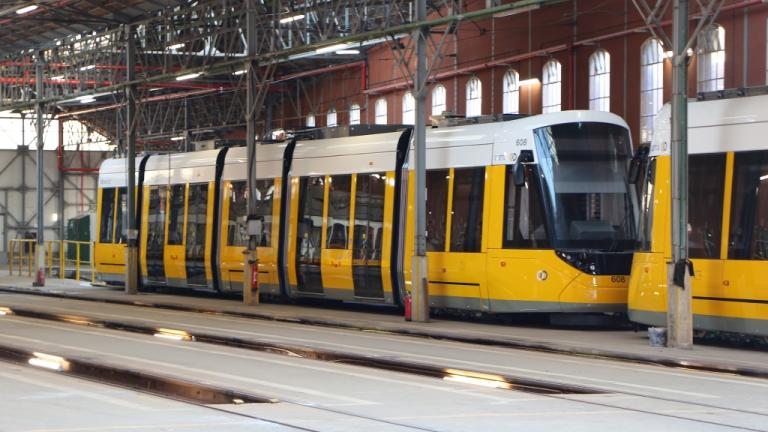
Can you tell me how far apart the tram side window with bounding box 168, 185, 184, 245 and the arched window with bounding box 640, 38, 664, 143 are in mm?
11656

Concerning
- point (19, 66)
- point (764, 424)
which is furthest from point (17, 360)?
point (19, 66)

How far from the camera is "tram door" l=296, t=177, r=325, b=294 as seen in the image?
87.2 ft

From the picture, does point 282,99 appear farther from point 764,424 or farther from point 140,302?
point 764,424

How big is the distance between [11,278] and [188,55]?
1786 centimetres

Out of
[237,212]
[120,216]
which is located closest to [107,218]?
[120,216]

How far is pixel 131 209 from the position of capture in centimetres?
3397

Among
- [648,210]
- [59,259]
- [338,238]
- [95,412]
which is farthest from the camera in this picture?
[59,259]

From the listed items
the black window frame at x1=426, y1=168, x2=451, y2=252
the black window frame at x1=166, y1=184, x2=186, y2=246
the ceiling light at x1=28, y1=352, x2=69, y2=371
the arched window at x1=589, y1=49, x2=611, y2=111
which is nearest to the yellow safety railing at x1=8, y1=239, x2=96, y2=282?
the black window frame at x1=166, y1=184, x2=186, y2=246

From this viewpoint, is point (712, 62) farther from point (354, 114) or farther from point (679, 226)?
point (354, 114)

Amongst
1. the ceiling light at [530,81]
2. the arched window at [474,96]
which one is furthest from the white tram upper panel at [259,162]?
the arched window at [474,96]

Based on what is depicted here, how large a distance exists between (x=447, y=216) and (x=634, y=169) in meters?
4.18

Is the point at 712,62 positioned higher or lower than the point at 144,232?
higher

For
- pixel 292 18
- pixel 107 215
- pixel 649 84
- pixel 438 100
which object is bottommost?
pixel 107 215

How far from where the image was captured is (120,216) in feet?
116
